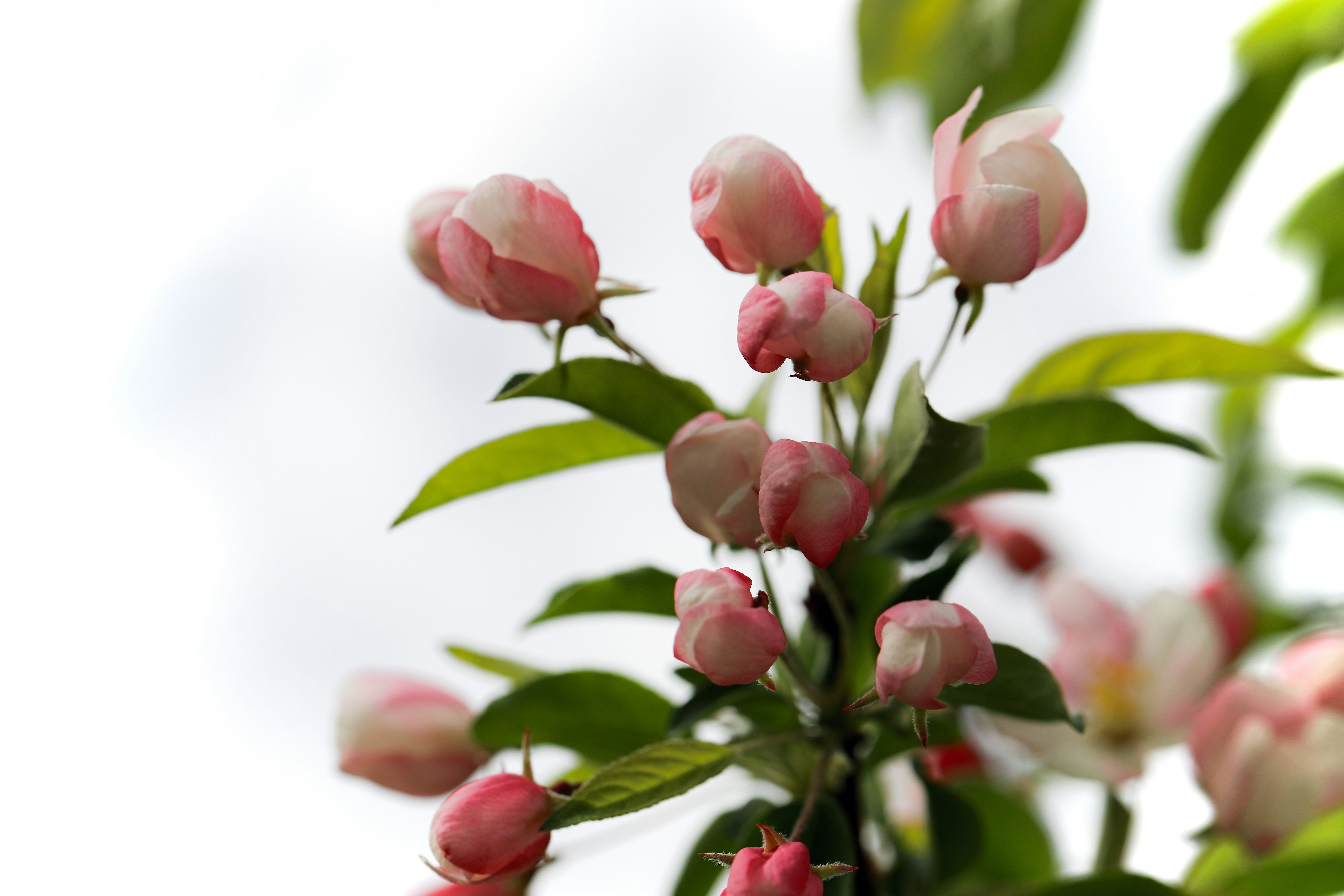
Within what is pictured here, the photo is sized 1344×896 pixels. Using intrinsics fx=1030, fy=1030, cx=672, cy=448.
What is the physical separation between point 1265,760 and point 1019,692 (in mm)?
329

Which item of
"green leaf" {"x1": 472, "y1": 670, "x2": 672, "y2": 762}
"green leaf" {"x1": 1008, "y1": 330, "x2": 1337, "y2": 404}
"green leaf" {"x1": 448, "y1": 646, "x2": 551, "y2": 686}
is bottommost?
"green leaf" {"x1": 472, "y1": 670, "x2": 672, "y2": 762}

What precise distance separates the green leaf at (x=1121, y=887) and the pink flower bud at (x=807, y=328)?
43cm

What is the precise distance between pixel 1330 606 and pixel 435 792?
1.06 metres

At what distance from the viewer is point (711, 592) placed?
43 cm

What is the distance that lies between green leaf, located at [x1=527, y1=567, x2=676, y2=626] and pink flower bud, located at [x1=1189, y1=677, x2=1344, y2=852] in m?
0.43

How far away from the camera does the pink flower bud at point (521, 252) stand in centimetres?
51

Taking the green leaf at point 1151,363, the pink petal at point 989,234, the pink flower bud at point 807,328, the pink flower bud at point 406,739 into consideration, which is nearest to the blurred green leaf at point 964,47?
the green leaf at point 1151,363

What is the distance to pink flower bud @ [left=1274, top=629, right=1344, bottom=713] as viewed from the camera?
83 cm

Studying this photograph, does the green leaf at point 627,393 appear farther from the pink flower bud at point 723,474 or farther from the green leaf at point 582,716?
the green leaf at point 582,716

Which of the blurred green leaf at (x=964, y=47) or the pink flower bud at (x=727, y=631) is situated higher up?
the blurred green leaf at (x=964, y=47)

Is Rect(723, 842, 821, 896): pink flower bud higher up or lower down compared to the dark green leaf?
higher up

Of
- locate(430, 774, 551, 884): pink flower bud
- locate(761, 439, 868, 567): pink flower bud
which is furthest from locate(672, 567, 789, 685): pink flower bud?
locate(430, 774, 551, 884): pink flower bud

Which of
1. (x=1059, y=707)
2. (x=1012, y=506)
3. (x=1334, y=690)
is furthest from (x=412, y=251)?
(x=1012, y=506)

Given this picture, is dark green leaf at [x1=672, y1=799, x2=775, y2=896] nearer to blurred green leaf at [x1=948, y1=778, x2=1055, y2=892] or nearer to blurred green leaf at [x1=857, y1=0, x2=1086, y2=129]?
blurred green leaf at [x1=948, y1=778, x2=1055, y2=892]
